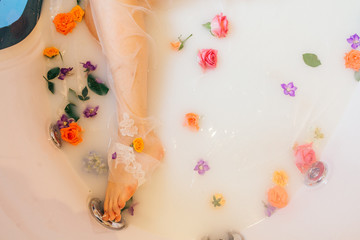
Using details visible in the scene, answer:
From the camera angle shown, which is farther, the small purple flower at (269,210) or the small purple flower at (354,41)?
the small purple flower at (354,41)

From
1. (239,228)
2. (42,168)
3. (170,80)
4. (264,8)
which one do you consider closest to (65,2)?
(170,80)

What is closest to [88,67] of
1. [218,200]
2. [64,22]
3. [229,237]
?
[64,22]

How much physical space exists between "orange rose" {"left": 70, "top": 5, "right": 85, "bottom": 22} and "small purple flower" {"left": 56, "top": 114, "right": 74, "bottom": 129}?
0.37m

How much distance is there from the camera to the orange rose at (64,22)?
1.30 m

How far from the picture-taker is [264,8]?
4.51 feet

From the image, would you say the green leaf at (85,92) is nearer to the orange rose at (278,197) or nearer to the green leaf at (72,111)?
the green leaf at (72,111)

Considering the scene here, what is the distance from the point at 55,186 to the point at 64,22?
60cm

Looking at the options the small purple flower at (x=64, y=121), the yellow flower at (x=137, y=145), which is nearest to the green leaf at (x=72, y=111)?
the small purple flower at (x=64, y=121)

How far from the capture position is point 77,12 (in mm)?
1313

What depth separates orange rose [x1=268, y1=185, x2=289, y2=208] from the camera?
1239 millimetres

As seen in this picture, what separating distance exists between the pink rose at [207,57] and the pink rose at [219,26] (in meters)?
0.08

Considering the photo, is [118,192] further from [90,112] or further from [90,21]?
[90,21]

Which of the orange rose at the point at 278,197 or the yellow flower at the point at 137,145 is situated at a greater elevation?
the yellow flower at the point at 137,145

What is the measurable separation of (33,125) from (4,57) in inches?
9.0
